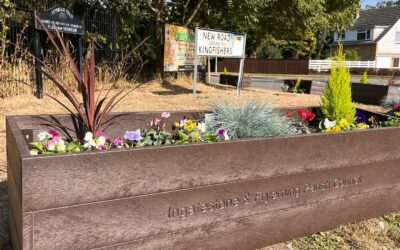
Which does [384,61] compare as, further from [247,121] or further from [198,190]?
[198,190]

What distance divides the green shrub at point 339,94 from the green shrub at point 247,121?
2.08 ft

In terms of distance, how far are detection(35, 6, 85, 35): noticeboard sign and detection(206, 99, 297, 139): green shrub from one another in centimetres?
583

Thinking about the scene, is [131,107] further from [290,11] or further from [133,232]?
[290,11]

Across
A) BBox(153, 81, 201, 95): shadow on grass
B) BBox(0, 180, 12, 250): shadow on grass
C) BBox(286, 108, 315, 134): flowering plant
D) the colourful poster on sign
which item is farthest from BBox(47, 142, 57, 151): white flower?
the colourful poster on sign

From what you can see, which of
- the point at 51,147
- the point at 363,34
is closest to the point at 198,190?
the point at 51,147

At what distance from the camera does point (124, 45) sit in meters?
11.8

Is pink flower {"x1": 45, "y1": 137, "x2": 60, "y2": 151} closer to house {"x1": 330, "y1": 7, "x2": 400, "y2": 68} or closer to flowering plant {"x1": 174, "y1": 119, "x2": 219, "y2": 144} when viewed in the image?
flowering plant {"x1": 174, "y1": 119, "x2": 219, "y2": 144}

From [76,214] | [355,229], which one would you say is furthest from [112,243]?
[355,229]

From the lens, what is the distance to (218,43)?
10617 millimetres

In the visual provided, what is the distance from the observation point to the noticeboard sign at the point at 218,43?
10.2m

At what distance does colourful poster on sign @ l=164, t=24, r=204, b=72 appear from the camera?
10.8 m

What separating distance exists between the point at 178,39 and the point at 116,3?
2.08m

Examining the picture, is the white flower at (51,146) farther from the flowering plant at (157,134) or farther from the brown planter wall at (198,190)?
the flowering plant at (157,134)

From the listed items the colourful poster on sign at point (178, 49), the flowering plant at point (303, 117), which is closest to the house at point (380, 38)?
the colourful poster on sign at point (178, 49)
